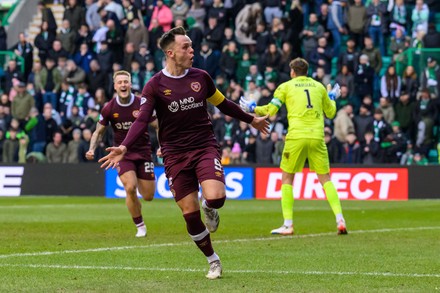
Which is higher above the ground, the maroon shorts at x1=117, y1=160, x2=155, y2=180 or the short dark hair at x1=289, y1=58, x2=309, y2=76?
the short dark hair at x1=289, y1=58, x2=309, y2=76

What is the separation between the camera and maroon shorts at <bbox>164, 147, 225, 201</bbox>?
36.6ft

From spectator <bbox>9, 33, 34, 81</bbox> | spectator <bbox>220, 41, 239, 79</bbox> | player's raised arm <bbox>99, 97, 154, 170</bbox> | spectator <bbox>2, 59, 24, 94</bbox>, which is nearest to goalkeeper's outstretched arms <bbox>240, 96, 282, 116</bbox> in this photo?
player's raised arm <bbox>99, 97, 154, 170</bbox>

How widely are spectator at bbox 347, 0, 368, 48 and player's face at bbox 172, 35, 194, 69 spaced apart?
20765mm

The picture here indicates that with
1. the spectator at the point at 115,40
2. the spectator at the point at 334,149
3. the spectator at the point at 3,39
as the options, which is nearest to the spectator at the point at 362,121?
the spectator at the point at 334,149

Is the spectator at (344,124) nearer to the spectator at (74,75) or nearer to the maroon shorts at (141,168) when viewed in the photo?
the spectator at (74,75)

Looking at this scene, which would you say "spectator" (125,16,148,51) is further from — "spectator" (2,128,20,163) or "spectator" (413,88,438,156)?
"spectator" (413,88,438,156)

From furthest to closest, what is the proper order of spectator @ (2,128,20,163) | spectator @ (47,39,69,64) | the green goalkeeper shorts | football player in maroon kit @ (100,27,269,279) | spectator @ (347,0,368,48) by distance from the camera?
spectator @ (47,39,69,64)
spectator @ (2,128,20,163)
spectator @ (347,0,368,48)
the green goalkeeper shorts
football player in maroon kit @ (100,27,269,279)

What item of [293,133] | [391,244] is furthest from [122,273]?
[293,133]

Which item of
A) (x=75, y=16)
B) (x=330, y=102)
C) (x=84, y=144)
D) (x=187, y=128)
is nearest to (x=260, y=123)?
(x=187, y=128)

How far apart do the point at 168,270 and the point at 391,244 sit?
4331 millimetres

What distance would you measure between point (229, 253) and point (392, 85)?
56.8 feet

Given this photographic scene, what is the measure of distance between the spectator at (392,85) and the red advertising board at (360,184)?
2435 mm

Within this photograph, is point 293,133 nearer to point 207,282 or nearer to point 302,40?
point 207,282

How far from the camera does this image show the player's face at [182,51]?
36.6ft
